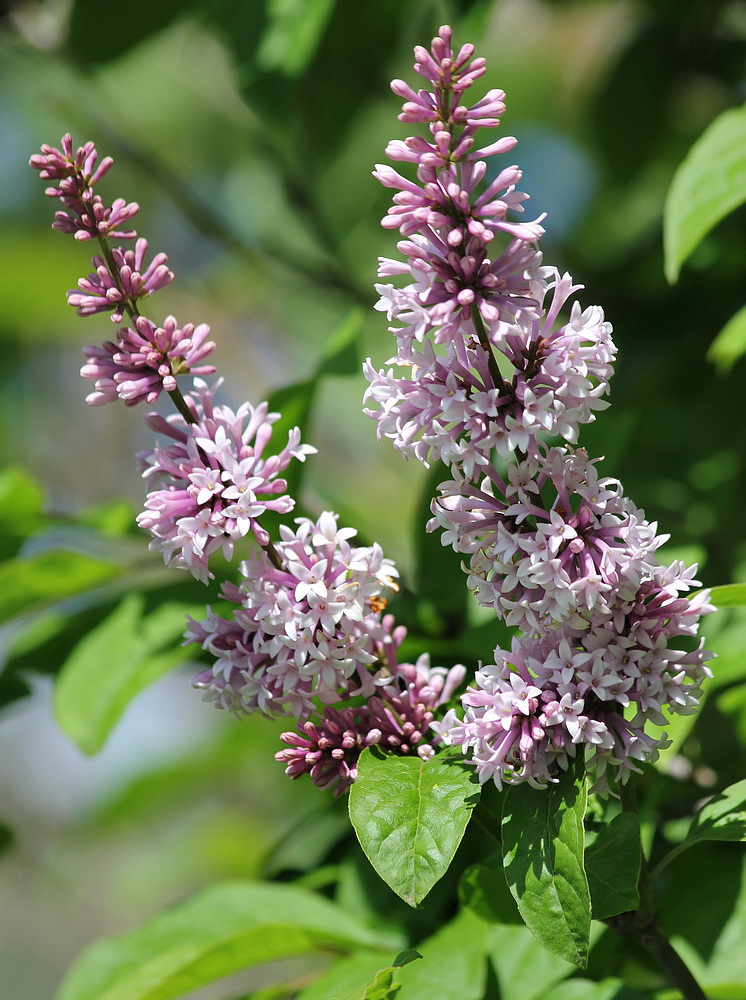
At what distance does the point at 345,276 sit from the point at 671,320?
31.4 inches

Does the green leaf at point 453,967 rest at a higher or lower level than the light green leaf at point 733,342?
lower

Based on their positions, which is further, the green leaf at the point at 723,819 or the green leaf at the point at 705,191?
the green leaf at the point at 705,191

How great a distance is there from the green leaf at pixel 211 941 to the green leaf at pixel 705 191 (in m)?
1.01

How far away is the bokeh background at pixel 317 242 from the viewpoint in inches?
84.5

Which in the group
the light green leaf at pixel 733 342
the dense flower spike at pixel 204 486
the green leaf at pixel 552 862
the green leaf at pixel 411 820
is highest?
the dense flower spike at pixel 204 486

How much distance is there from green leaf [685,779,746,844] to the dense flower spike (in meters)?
0.54

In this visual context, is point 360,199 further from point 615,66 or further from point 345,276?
point 615,66

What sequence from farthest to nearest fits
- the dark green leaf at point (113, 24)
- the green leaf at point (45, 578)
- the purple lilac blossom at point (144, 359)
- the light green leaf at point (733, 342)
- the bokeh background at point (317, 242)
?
the dark green leaf at point (113, 24)
the bokeh background at point (317, 242)
the green leaf at point (45, 578)
the light green leaf at point (733, 342)
the purple lilac blossom at point (144, 359)

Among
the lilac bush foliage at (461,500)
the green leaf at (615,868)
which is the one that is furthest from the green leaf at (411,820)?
the green leaf at (615,868)

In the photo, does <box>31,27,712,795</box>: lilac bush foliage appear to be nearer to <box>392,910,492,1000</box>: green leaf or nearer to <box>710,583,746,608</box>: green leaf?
<box>710,583,746,608</box>: green leaf

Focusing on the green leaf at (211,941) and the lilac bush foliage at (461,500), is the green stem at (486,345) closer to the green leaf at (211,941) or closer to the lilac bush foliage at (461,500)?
the lilac bush foliage at (461,500)

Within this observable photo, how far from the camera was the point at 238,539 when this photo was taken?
1069 millimetres

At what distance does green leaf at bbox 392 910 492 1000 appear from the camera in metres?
1.30

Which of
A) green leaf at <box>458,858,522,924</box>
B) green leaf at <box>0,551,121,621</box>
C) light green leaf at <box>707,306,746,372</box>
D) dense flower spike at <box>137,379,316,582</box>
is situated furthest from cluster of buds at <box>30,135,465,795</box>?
green leaf at <box>0,551,121,621</box>
